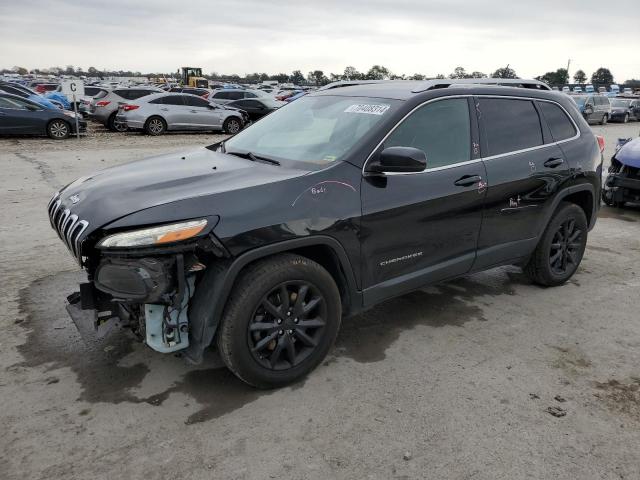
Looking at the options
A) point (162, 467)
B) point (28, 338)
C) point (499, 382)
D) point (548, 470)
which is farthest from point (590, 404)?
point (28, 338)

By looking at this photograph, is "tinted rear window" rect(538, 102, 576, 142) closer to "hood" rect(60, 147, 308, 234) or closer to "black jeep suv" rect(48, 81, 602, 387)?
"black jeep suv" rect(48, 81, 602, 387)

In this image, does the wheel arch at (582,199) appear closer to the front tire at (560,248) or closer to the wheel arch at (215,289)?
the front tire at (560,248)

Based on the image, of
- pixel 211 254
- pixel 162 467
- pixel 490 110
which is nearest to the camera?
pixel 162 467

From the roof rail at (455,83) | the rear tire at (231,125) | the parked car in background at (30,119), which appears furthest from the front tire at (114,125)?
the roof rail at (455,83)

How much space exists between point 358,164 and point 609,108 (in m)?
30.5

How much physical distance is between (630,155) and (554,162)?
4129mm

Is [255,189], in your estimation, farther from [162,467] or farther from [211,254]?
[162,467]

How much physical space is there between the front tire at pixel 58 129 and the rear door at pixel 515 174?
1609 centimetres

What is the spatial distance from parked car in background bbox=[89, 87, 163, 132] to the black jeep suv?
664 inches

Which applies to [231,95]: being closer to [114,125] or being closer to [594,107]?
[114,125]

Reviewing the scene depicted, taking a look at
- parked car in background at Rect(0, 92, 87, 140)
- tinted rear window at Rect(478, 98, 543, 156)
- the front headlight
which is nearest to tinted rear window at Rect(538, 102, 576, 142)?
tinted rear window at Rect(478, 98, 543, 156)

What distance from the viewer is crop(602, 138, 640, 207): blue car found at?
768 centimetres

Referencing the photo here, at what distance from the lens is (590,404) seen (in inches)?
122

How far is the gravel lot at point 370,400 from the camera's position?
2582 millimetres
